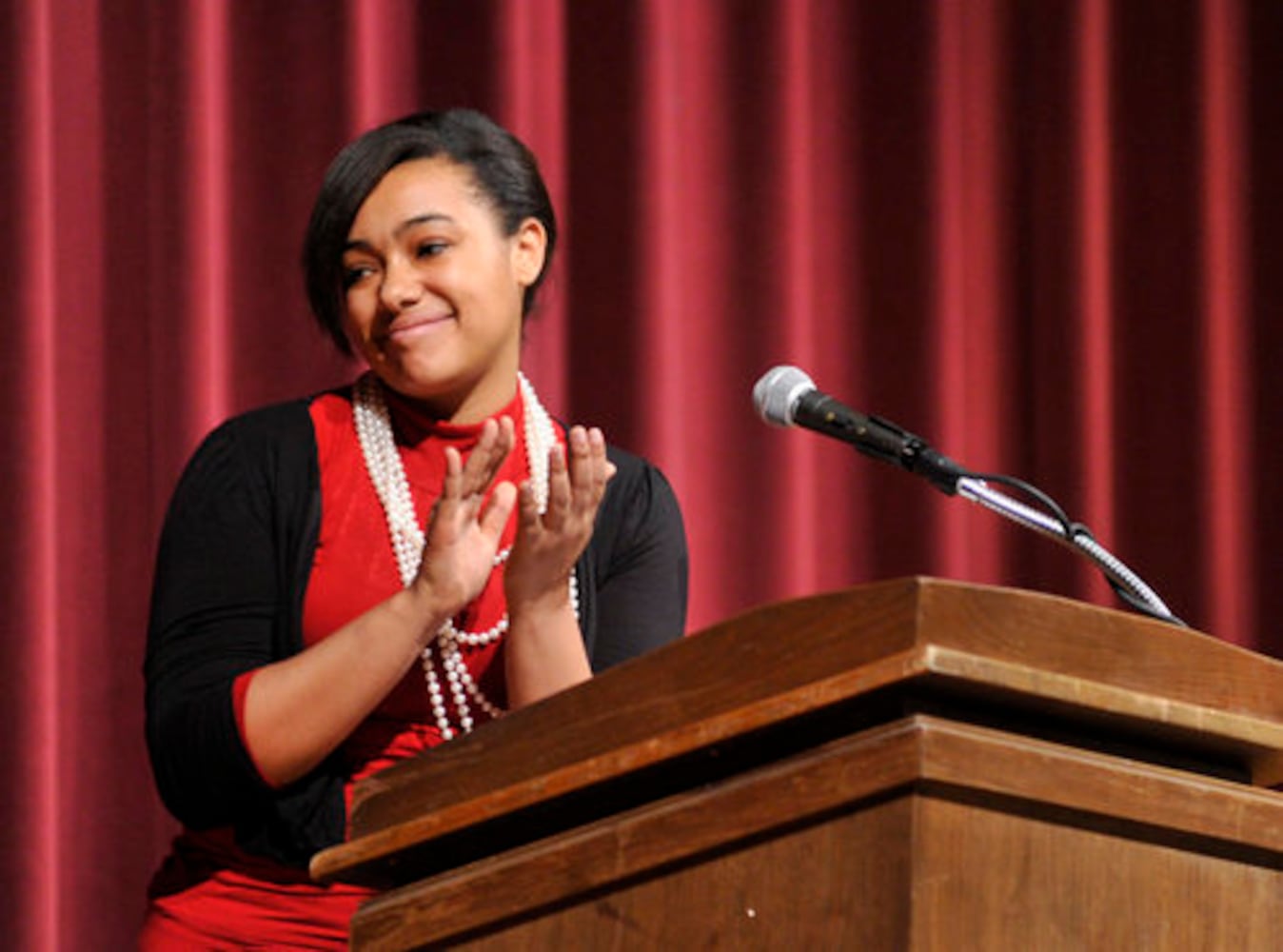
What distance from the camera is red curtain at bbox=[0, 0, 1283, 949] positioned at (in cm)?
205

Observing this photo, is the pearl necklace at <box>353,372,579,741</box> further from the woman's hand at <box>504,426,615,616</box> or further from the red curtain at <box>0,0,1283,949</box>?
the red curtain at <box>0,0,1283,949</box>

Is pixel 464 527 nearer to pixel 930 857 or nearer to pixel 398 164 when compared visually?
pixel 398 164

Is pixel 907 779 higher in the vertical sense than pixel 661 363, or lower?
lower

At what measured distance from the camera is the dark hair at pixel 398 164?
1.64 meters

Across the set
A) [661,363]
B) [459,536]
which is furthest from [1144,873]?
[661,363]

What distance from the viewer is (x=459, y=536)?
1333 millimetres

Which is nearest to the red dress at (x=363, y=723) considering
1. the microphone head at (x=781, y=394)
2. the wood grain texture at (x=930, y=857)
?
the microphone head at (x=781, y=394)

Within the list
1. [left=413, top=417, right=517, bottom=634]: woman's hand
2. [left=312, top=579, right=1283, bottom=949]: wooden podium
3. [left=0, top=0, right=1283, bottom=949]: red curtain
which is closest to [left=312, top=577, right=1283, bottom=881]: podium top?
[left=312, top=579, right=1283, bottom=949]: wooden podium

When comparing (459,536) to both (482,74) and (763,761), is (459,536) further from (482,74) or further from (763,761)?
(482,74)

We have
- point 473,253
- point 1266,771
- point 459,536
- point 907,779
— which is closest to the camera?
point 907,779

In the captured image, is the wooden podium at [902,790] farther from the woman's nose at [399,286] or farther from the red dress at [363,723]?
the woman's nose at [399,286]

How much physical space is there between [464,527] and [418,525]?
0.82 ft

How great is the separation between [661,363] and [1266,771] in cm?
144

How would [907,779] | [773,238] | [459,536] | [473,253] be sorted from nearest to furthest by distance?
[907,779] → [459,536] → [473,253] → [773,238]
